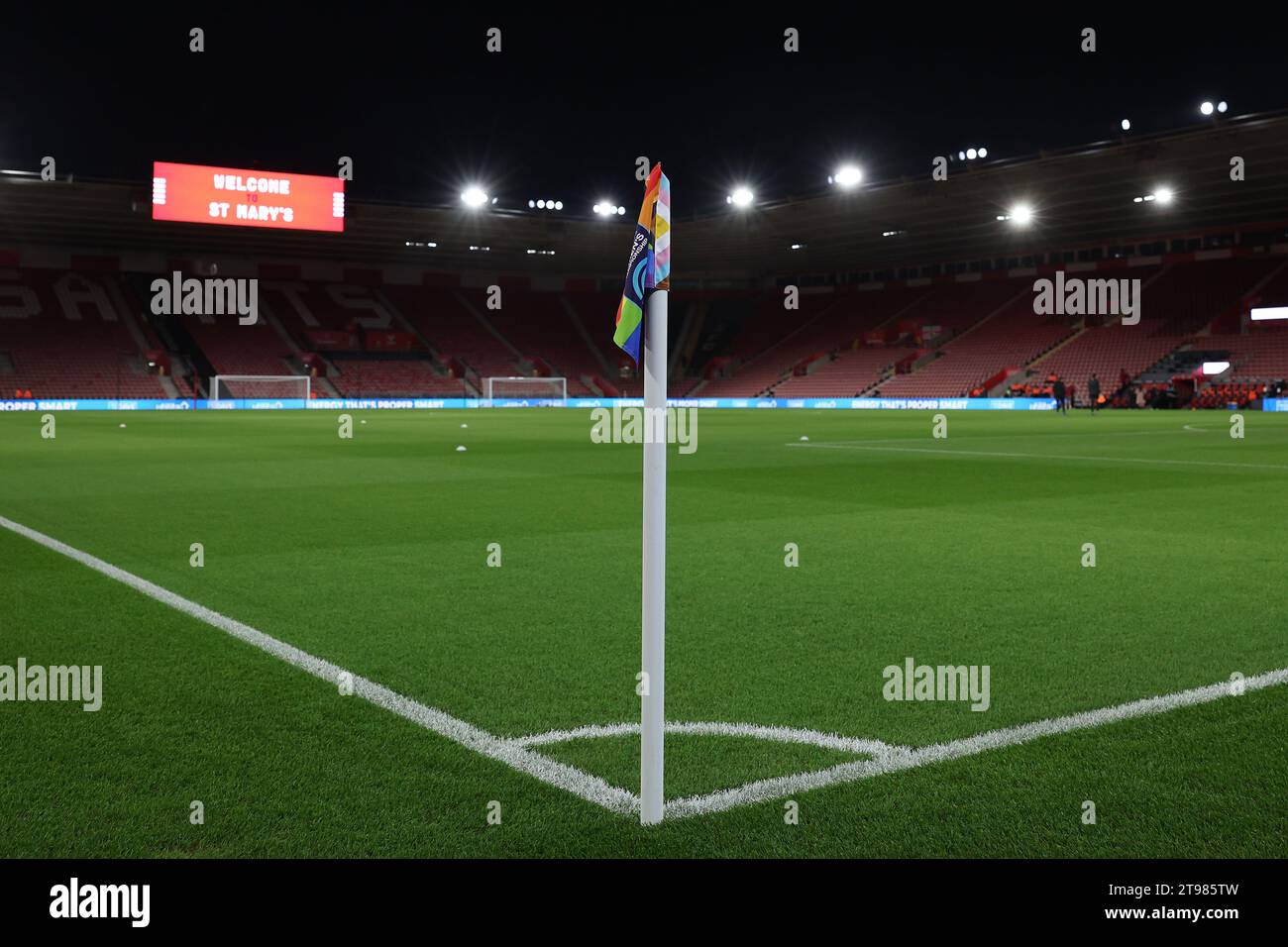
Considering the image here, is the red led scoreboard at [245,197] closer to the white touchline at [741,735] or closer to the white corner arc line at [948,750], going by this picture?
the white touchline at [741,735]

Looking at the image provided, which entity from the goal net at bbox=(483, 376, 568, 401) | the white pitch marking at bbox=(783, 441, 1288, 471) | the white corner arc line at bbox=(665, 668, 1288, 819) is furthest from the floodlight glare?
the white corner arc line at bbox=(665, 668, 1288, 819)

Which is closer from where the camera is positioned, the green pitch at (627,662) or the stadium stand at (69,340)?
the green pitch at (627,662)

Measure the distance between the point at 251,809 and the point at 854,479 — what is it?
13062mm

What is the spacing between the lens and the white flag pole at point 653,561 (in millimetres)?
3576

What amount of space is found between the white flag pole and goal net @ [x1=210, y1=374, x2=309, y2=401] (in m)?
58.1

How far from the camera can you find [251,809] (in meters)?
3.76

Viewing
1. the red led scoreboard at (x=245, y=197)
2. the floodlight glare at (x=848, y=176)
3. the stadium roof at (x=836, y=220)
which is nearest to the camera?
the stadium roof at (x=836, y=220)

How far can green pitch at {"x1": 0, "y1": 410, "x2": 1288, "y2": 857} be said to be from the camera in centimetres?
366

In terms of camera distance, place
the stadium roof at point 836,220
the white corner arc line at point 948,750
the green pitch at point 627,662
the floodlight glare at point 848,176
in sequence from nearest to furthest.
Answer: the green pitch at point 627,662, the white corner arc line at point 948,750, the stadium roof at point 836,220, the floodlight glare at point 848,176

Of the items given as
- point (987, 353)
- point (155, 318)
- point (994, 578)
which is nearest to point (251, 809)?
point (994, 578)

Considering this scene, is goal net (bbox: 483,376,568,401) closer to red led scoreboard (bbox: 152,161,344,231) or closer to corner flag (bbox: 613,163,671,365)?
red led scoreboard (bbox: 152,161,344,231)

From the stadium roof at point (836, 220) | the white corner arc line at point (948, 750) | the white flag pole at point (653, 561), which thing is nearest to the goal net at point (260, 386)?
the stadium roof at point (836, 220)
